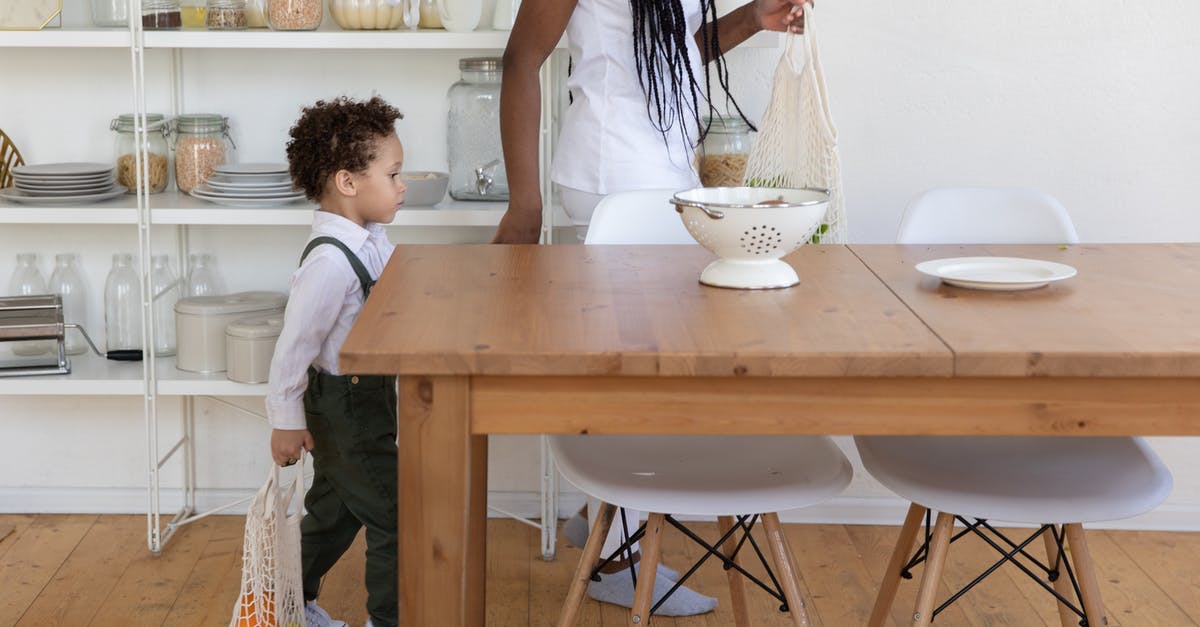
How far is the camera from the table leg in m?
1.41

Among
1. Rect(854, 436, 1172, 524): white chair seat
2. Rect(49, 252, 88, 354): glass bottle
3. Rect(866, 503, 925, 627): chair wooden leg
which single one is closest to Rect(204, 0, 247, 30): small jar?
Rect(49, 252, 88, 354): glass bottle

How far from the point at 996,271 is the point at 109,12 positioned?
1895 mm

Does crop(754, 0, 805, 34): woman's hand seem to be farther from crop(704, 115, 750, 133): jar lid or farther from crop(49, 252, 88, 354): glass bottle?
crop(49, 252, 88, 354): glass bottle

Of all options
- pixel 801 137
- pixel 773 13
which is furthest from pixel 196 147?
pixel 801 137

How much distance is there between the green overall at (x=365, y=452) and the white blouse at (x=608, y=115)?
1.60 ft

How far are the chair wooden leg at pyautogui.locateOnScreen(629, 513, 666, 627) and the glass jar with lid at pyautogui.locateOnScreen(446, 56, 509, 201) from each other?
1.08 meters

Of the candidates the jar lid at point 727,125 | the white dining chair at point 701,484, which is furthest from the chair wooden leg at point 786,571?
the jar lid at point 727,125

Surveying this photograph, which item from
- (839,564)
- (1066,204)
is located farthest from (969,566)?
(1066,204)

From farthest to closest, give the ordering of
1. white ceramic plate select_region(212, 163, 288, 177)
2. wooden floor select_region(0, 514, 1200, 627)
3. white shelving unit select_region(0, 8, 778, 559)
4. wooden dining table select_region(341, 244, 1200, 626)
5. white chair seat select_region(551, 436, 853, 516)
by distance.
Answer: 1. white ceramic plate select_region(212, 163, 288, 177)
2. white shelving unit select_region(0, 8, 778, 559)
3. wooden floor select_region(0, 514, 1200, 627)
4. white chair seat select_region(551, 436, 853, 516)
5. wooden dining table select_region(341, 244, 1200, 626)

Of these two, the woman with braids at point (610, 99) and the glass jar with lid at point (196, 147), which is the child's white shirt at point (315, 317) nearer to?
the woman with braids at point (610, 99)

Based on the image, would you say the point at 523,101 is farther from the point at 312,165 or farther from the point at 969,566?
the point at 969,566

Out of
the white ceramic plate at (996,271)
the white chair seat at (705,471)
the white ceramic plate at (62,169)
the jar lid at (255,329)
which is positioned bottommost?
the white chair seat at (705,471)

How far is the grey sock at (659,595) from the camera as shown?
7.94 ft

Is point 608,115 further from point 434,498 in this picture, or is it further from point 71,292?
point 71,292
